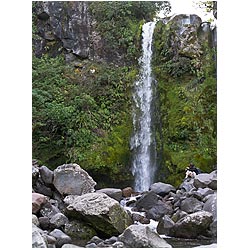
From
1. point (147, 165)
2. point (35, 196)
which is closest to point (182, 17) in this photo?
point (147, 165)

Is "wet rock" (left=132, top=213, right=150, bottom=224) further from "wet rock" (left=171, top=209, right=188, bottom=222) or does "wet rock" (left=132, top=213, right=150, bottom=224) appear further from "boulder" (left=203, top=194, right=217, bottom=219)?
"boulder" (left=203, top=194, right=217, bottom=219)

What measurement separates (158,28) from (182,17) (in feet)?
1.44

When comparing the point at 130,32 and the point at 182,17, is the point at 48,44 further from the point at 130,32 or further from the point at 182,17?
the point at 182,17

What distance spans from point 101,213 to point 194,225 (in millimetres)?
744

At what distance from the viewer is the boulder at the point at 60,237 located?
309 centimetres

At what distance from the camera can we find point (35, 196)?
12.7 feet

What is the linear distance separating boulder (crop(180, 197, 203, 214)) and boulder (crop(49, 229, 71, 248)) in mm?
1299

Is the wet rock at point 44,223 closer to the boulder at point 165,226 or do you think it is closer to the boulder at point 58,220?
the boulder at point 58,220

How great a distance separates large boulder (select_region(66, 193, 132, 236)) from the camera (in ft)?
10.9

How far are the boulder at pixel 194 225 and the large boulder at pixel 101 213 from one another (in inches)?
18.0

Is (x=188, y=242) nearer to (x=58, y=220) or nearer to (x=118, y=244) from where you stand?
(x=118, y=244)

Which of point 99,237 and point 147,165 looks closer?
point 99,237
